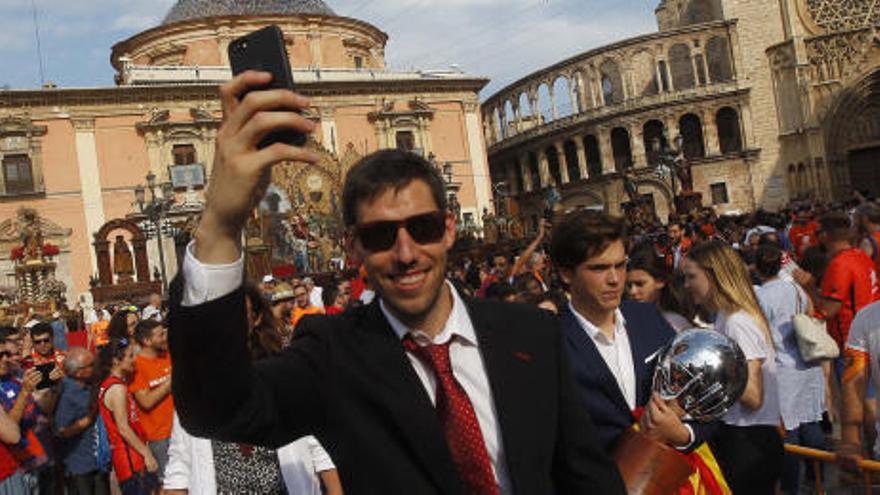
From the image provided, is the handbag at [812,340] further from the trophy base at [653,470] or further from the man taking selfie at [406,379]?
the man taking selfie at [406,379]

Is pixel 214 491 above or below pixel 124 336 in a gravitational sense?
below

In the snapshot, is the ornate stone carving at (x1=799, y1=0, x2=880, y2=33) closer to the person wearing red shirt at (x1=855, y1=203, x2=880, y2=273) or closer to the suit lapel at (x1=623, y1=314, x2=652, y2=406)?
the person wearing red shirt at (x1=855, y1=203, x2=880, y2=273)

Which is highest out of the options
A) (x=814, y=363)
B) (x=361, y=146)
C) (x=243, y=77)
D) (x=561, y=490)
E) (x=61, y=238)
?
(x=361, y=146)

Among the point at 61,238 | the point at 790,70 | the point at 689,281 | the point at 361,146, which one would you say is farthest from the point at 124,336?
the point at 790,70

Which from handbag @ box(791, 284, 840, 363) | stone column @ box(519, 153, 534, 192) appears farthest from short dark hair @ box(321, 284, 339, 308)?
stone column @ box(519, 153, 534, 192)

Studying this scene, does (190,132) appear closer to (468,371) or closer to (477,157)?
(477,157)

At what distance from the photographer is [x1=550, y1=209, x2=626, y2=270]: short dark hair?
139 inches

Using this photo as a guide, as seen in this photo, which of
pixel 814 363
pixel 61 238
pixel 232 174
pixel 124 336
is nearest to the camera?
pixel 232 174

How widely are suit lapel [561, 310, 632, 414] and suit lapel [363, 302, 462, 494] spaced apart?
1.31 m

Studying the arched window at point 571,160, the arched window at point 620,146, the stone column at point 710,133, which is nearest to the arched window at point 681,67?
the stone column at point 710,133

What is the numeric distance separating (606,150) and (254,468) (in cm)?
4378

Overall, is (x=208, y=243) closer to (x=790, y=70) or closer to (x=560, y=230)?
(x=560, y=230)

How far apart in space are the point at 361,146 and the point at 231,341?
37198 mm

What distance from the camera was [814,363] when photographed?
18.6 ft
